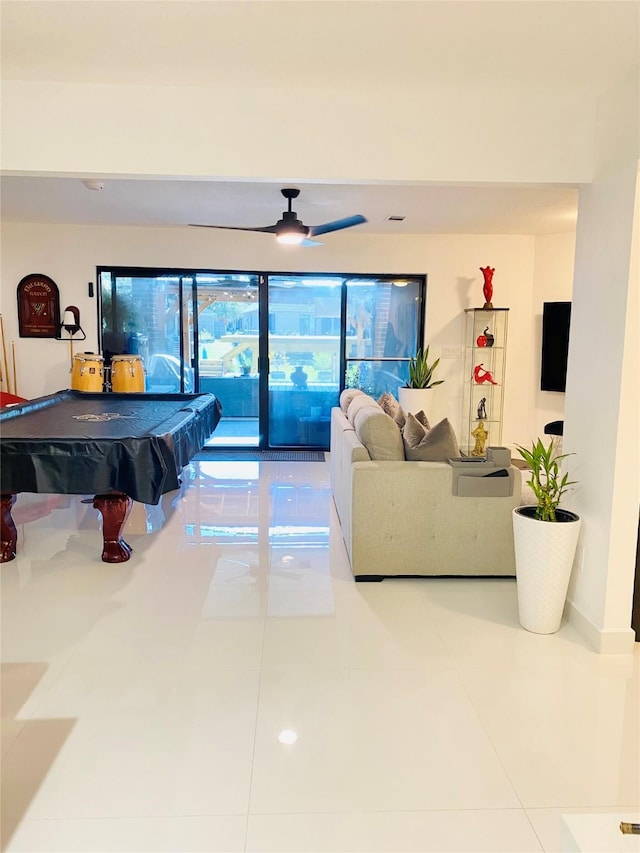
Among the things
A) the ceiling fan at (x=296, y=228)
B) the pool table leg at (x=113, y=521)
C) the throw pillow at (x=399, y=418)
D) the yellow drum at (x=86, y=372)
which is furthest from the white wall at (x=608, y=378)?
the yellow drum at (x=86, y=372)

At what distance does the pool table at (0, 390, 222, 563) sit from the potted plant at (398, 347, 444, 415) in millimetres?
3060

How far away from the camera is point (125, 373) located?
6.43 m

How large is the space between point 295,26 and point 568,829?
2.56 m

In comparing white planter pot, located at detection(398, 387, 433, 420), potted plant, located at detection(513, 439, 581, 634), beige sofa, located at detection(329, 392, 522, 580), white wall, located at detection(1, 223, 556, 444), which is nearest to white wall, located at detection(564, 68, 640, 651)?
potted plant, located at detection(513, 439, 581, 634)

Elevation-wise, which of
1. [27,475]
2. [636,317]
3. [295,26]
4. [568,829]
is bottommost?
[568,829]

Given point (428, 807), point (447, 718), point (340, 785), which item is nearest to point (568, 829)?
point (428, 807)

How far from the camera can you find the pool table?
3.19m

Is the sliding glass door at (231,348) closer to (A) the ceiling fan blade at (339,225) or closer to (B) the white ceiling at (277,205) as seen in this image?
(B) the white ceiling at (277,205)

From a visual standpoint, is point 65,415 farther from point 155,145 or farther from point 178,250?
point 178,250

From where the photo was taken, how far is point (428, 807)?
184cm

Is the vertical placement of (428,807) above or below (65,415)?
below

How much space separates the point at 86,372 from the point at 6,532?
8.80 feet

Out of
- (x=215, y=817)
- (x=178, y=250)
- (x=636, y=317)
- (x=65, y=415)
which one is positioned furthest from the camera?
(x=178, y=250)

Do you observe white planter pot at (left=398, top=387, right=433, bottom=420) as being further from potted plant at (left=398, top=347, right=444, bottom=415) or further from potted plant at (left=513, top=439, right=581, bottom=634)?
potted plant at (left=513, top=439, right=581, bottom=634)
